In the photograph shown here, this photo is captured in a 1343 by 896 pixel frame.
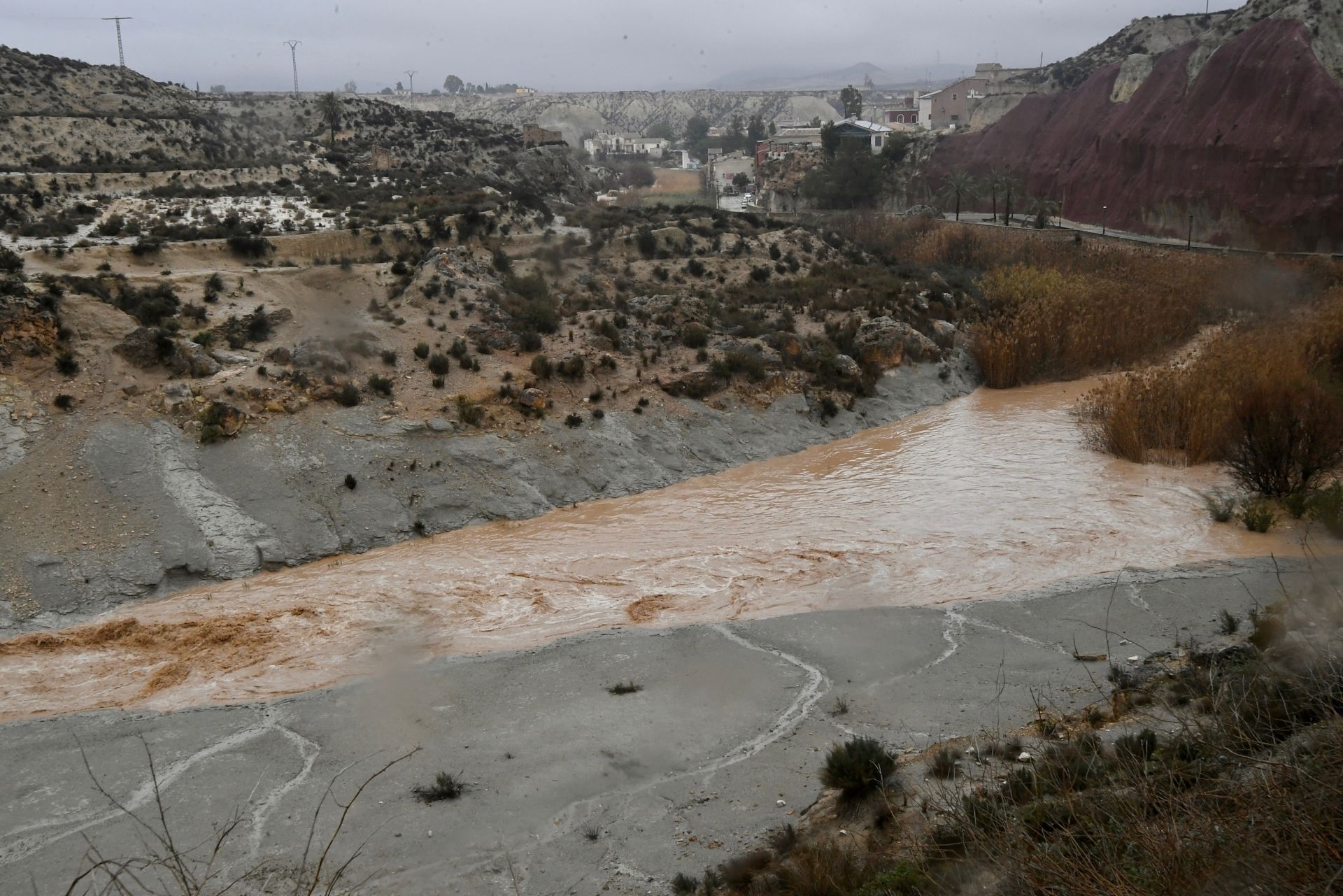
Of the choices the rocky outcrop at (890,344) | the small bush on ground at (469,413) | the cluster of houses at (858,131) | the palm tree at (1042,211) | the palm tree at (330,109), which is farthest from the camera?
the cluster of houses at (858,131)

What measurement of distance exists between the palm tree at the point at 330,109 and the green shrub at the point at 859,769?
51.2m

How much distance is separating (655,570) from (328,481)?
21.7 feet

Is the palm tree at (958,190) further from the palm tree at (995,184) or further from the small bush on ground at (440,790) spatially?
the small bush on ground at (440,790)

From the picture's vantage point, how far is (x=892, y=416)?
86.3 ft

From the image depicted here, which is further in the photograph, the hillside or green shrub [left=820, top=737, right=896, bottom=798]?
the hillside

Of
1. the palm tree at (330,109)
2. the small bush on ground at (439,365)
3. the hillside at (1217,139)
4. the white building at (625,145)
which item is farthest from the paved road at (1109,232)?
the white building at (625,145)

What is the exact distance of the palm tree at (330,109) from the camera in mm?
54125

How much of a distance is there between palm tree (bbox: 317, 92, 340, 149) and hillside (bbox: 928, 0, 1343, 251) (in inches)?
1513

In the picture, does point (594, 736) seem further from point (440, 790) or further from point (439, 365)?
point (439, 365)

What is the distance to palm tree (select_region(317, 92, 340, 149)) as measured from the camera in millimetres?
54125

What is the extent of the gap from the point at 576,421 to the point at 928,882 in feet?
53.9

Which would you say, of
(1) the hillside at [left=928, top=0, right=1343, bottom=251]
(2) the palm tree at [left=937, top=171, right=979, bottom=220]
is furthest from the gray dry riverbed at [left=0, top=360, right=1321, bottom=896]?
(2) the palm tree at [left=937, top=171, right=979, bottom=220]

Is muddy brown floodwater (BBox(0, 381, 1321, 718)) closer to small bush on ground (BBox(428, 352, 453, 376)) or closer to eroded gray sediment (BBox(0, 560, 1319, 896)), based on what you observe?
eroded gray sediment (BBox(0, 560, 1319, 896))

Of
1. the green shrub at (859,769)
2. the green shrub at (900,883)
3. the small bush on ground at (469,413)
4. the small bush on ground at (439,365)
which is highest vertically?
the small bush on ground at (439,365)
